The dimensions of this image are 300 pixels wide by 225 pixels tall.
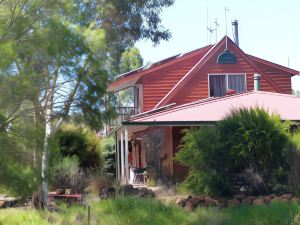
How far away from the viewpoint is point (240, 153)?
14.0 meters

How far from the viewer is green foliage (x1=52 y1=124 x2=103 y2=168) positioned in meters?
21.5

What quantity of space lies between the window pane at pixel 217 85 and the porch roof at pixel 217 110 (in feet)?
16.1

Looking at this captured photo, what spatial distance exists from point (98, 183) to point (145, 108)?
10178 millimetres

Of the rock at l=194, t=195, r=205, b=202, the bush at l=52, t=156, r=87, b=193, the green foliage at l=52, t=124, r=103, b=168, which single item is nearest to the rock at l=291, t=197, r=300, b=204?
the rock at l=194, t=195, r=205, b=202

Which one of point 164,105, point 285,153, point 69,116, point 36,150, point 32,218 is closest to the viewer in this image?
point 36,150

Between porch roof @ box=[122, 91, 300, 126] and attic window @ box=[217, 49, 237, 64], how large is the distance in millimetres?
4989

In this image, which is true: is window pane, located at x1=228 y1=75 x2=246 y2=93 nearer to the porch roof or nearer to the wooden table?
the porch roof

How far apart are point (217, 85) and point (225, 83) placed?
40 centimetres

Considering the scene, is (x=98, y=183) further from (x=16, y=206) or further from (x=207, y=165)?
(x=207, y=165)

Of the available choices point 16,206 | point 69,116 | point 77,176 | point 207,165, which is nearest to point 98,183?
point 77,176

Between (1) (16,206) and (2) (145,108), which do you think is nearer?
(1) (16,206)

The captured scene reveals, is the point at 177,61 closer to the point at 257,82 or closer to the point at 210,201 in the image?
the point at 257,82

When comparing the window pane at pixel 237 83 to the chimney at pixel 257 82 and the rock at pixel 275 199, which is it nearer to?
the chimney at pixel 257 82

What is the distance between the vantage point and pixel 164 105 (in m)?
25.8
